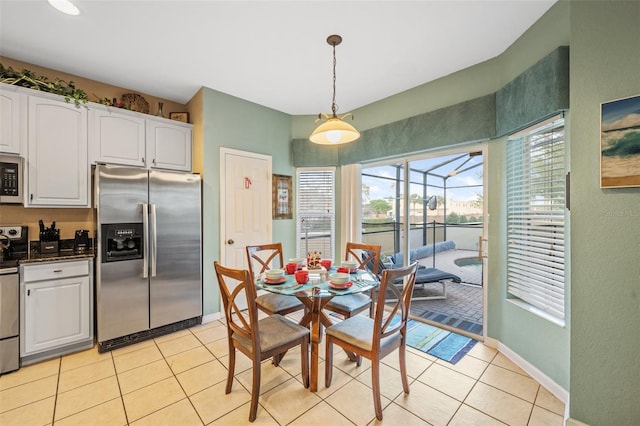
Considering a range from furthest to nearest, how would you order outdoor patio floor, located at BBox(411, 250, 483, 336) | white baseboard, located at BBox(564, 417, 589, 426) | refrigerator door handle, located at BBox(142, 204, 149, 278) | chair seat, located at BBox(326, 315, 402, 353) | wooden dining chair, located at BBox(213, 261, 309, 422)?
outdoor patio floor, located at BBox(411, 250, 483, 336), refrigerator door handle, located at BBox(142, 204, 149, 278), chair seat, located at BBox(326, 315, 402, 353), wooden dining chair, located at BBox(213, 261, 309, 422), white baseboard, located at BBox(564, 417, 589, 426)

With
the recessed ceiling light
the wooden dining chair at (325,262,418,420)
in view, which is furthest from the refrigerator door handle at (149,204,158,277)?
the wooden dining chair at (325,262,418,420)

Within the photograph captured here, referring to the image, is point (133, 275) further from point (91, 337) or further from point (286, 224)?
point (286, 224)

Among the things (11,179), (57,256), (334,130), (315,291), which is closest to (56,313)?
(57,256)

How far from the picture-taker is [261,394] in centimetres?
192

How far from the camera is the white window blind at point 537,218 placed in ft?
6.48

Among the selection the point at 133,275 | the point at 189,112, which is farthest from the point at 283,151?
the point at 133,275

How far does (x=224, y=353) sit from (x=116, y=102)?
3.15 meters

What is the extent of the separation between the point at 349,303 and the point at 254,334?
3.35 feet

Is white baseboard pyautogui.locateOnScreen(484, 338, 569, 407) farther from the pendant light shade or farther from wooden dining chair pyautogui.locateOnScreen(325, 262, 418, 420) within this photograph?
the pendant light shade

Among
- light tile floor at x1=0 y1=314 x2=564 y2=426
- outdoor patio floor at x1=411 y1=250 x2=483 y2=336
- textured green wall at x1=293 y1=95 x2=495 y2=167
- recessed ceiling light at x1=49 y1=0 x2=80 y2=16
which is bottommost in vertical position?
light tile floor at x1=0 y1=314 x2=564 y2=426

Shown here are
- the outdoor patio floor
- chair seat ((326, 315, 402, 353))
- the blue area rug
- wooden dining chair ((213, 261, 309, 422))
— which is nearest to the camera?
wooden dining chair ((213, 261, 309, 422))

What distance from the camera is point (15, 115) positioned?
234cm

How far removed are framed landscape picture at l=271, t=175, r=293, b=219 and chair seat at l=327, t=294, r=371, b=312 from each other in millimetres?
1845

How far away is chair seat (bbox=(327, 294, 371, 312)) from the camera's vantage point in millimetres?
2316
